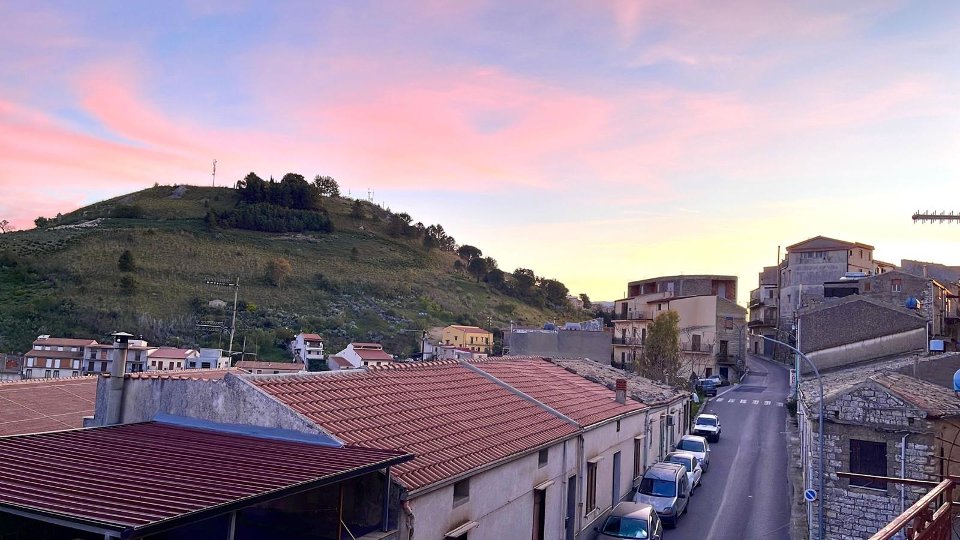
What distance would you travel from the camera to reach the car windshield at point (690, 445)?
30544mm

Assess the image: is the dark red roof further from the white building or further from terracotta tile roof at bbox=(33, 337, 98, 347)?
terracotta tile roof at bbox=(33, 337, 98, 347)

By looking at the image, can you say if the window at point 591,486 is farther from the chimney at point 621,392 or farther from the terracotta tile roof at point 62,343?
the terracotta tile roof at point 62,343

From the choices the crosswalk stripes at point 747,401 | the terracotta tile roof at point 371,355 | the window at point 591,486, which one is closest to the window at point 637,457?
the window at point 591,486

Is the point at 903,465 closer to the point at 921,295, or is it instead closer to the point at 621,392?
the point at 621,392

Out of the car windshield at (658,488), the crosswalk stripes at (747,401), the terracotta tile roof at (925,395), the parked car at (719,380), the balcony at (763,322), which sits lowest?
the car windshield at (658,488)

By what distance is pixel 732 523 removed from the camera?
868 inches

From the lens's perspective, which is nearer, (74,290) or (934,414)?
(934,414)

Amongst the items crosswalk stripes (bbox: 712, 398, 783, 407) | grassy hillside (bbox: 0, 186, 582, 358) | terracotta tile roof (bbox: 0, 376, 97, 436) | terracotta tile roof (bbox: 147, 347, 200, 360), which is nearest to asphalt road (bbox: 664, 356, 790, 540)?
crosswalk stripes (bbox: 712, 398, 783, 407)

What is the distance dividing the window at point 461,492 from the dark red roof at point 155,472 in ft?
8.64

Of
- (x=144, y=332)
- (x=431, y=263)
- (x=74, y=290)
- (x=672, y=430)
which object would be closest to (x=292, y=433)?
(x=672, y=430)

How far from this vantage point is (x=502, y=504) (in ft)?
47.5

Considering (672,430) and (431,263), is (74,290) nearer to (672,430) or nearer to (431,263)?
(431,263)

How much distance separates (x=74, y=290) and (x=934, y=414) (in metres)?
80.4

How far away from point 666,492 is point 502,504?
31.7 feet
